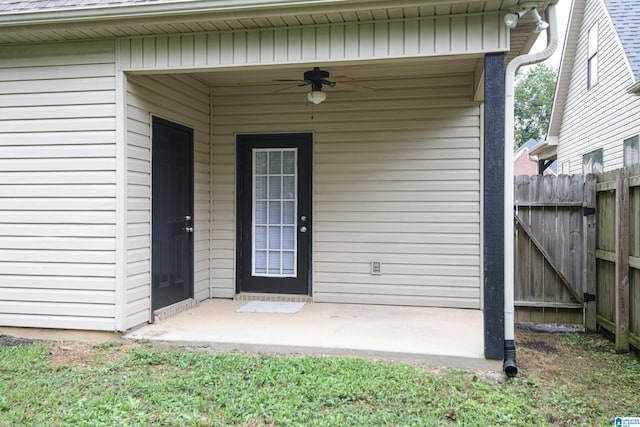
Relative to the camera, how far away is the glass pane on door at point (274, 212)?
573 centimetres

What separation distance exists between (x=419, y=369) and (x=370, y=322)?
1.21 metres

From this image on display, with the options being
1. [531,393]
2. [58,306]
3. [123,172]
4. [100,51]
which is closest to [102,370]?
[58,306]

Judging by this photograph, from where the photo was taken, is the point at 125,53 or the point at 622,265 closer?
the point at 622,265

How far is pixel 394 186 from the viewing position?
5484 millimetres

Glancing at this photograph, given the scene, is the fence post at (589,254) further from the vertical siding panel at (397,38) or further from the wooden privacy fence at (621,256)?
the vertical siding panel at (397,38)

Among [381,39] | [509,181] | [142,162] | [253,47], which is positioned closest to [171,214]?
[142,162]

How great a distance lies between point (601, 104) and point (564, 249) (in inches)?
228

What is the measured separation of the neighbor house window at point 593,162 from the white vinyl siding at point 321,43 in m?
7.22

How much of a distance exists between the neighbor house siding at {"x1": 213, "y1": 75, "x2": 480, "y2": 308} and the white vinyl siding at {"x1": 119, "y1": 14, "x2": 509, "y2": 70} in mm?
1775

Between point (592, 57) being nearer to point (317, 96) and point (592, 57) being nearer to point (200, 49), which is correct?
point (317, 96)

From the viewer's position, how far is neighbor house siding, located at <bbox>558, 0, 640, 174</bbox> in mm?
8086

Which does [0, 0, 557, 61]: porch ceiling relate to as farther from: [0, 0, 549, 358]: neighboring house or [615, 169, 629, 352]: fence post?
[615, 169, 629, 352]: fence post

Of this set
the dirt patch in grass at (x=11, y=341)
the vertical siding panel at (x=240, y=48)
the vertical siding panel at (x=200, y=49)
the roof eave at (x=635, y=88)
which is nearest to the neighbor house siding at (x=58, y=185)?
the dirt patch in grass at (x=11, y=341)

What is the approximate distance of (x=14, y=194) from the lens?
4355 mm
